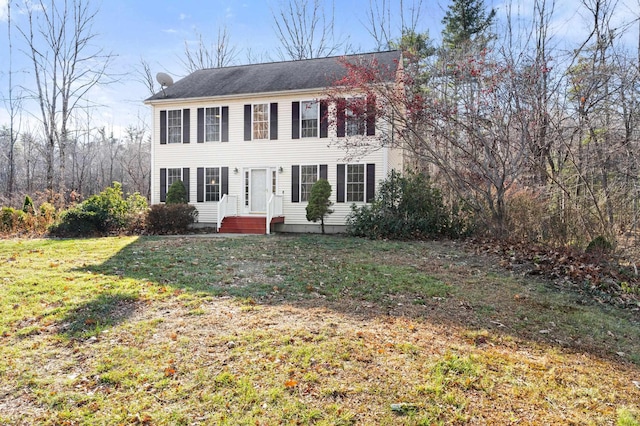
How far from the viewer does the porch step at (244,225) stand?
13352 millimetres

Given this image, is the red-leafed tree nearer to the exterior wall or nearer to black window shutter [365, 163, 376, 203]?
black window shutter [365, 163, 376, 203]

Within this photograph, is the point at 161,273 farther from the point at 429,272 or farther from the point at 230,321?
the point at 429,272

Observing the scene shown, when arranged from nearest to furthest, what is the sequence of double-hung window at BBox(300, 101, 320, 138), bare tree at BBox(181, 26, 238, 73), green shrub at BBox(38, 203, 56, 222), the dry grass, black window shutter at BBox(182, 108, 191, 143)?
1. the dry grass
2. green shrub at BBox(38, 203, 56, 222)
3. double-hung window at BBox(300, 101, 320, 138)
4. black window shutter at BBox(182, 108, 191, 143)
5. bare tree at BBox(181, 26, 238, 73)

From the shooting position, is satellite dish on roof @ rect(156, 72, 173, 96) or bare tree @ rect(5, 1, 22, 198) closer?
satellite dish on roof @ rect(156, 72, 173, 96)

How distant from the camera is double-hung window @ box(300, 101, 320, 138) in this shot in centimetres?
1380

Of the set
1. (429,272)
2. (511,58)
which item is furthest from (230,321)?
(511,58)

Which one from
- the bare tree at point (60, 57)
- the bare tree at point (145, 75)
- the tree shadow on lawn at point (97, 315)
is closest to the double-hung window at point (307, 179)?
the tree shadow on lawn at point (97, 315)

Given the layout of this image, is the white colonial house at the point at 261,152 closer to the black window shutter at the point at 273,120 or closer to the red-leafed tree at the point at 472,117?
the black window shutter at the point at 273,120

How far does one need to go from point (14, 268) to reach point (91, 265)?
3.70 feet

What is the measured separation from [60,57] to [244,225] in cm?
1549

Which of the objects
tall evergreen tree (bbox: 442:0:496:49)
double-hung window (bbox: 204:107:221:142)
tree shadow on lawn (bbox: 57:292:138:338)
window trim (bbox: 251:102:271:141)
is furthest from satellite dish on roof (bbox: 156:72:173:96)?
tall evergreen tree (bbox: 442:0:496:49)

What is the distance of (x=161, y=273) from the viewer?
6.29 m

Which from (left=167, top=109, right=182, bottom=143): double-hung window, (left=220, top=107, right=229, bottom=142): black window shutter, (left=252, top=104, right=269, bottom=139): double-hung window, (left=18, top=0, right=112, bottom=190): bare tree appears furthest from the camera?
(left=18, top=0, right=112, bottom=190): bare tree

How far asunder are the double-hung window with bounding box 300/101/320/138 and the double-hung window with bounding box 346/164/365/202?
1.86 meters
